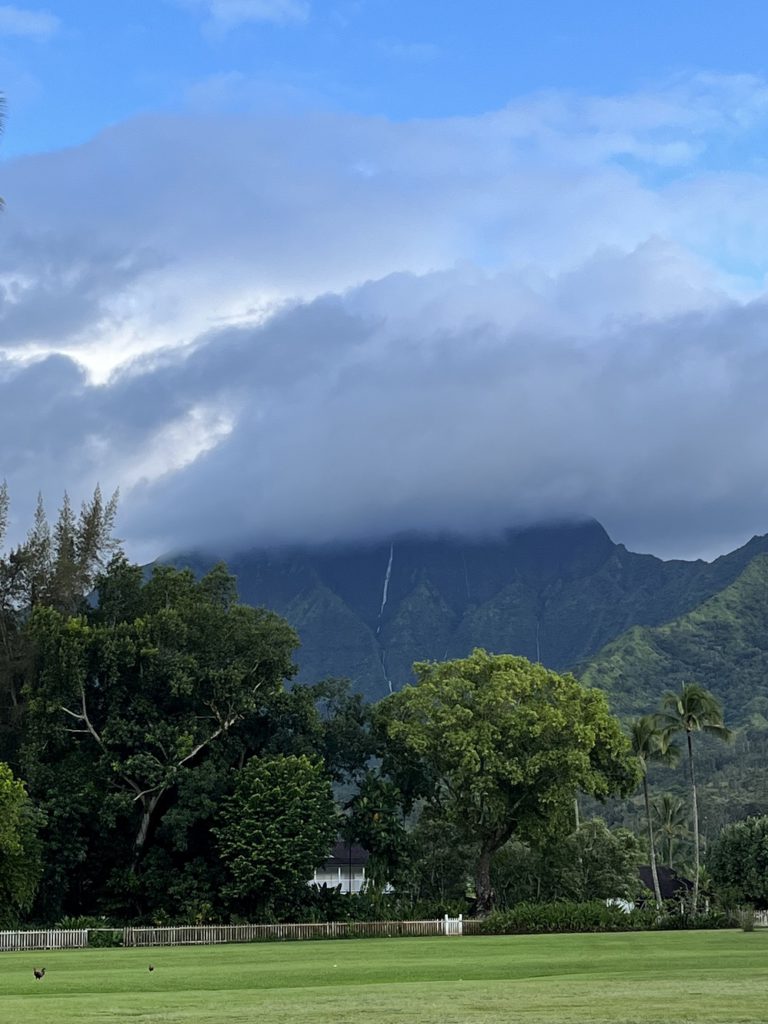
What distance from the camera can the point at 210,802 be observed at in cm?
6038

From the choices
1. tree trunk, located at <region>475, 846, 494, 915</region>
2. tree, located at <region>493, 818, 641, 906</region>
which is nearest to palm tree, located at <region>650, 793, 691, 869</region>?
tree, located at <region>493, 818, 641, 906</region>

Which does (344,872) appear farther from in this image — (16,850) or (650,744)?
(16,850)

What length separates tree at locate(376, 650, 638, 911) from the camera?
61.8 m

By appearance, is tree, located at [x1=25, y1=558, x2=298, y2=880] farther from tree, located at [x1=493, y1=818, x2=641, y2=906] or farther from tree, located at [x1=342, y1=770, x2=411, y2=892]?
tree, located at [x1=493, y1=818, x2=641, y2=906]

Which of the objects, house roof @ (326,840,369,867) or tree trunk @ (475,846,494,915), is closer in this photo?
tree trunk @ (475,846,494,915)

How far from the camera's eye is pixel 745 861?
69750mm

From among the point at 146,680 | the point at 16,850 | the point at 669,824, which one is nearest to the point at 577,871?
the point at 146,680

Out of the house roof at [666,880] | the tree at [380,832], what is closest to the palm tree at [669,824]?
the house roof at [666,880]

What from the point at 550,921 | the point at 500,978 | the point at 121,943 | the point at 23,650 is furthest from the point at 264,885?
the point at 500,978

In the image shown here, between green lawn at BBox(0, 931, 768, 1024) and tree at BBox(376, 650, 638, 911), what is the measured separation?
1827 cm

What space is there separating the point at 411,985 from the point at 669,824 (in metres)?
81.4

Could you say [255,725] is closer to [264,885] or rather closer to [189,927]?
[264,885]

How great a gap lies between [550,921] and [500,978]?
103 ft

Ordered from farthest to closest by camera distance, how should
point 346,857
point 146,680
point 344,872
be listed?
point 346,857, point 344,872, point 146,680
